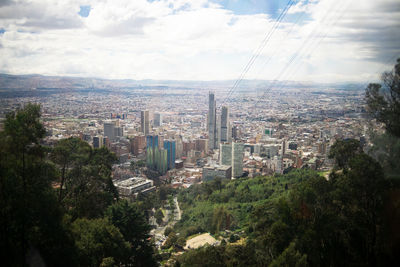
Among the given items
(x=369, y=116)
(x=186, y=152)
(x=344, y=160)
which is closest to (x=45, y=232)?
(x=344, y=160)

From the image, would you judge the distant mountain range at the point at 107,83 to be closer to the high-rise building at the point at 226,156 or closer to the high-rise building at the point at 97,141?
the high-rise building at the point at 97,141

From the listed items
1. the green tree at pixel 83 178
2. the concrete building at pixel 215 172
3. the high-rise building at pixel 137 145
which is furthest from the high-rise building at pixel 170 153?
the green tree at pixel 83 178

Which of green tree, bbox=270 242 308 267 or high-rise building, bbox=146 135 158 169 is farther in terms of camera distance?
high-rise building, bbox=146 135 158 169

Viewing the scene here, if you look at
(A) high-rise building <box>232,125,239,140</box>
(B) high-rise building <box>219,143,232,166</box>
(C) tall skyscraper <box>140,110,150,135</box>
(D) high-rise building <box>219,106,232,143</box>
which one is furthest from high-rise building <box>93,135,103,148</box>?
(A) high-rise building <box>232,125,239,140</box>

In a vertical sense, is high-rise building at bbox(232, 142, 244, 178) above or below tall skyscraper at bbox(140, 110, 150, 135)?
below

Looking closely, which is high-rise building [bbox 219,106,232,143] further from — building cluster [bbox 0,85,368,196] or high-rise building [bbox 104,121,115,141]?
high-rise building [bbox 104,121,115,141]

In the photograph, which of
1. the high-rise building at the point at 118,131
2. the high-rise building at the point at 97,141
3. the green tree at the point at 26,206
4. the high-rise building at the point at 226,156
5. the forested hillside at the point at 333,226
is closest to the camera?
the green tree at the point at 26,206

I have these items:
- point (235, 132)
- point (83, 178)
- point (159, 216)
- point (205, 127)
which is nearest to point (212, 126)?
point (205, 127)

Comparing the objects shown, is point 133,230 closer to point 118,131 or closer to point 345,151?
point 345,151
